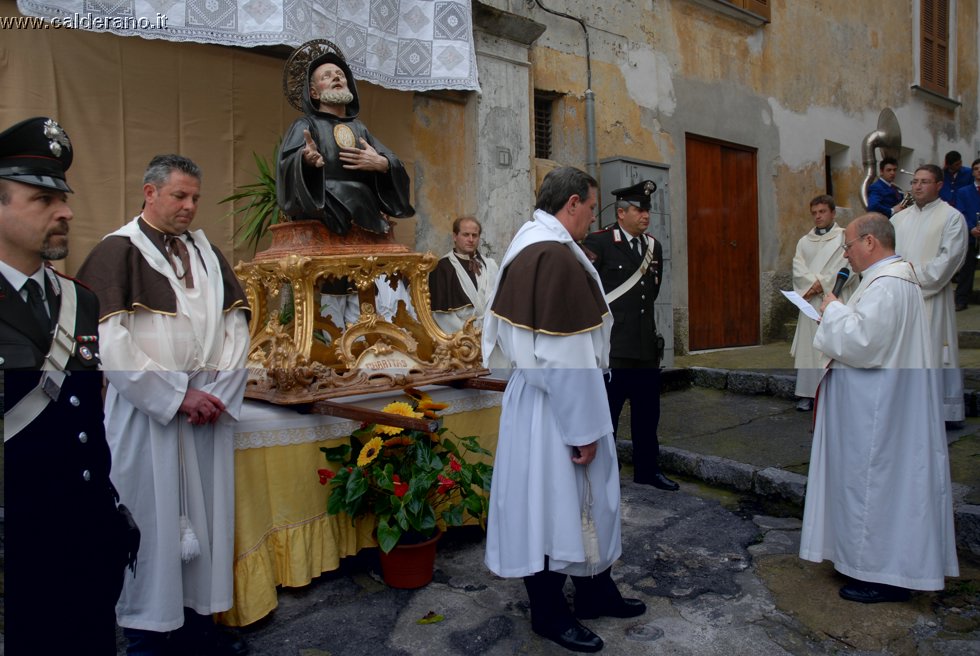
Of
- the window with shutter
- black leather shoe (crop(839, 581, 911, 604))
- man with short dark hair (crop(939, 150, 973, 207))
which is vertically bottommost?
black leather shoe (crop(839, 581, 911, 604))

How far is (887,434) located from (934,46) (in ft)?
9.11

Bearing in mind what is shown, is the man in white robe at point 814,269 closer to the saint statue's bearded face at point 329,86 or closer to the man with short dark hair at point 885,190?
the man with short dark hair at point 885,190

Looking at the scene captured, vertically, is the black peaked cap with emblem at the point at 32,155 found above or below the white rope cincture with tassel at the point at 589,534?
above

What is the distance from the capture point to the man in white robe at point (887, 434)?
2.58 meters

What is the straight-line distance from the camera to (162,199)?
2240mm

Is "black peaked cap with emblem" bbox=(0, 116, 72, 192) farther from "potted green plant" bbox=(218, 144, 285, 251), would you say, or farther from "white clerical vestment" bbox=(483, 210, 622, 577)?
"potted green plant" bbox=(218, 144, 285, 251)

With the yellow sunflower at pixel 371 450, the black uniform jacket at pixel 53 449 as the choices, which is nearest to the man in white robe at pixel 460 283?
the yellow sunflower at pixel 371 450

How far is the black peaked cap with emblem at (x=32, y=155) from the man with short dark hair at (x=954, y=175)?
19.0ft

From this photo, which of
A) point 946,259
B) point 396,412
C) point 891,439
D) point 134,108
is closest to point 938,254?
point 946,259

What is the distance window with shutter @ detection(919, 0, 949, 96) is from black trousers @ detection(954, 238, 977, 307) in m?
3.34

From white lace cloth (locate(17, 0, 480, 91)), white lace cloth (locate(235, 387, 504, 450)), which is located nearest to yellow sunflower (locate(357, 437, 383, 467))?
white lace cloth (locate(235, 387, 504, 450))

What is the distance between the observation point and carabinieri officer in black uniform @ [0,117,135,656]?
1.26 m

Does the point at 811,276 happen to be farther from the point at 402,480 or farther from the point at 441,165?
the point at 402,480

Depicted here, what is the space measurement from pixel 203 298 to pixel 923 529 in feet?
9.00
